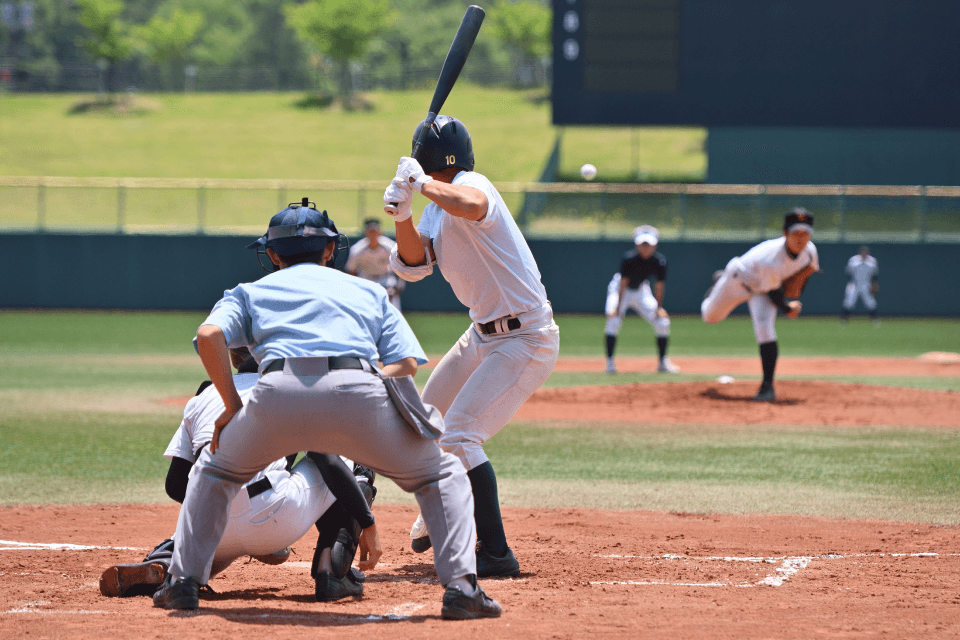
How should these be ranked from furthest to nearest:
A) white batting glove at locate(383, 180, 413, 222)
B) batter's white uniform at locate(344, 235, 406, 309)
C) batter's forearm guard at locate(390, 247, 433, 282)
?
batter's white uniform at locate(344, 235, 406, 309)
batter's forearm guard at locate(390, 247, 433, 282)
white batting glove at locate(383, 180, 413, 222)

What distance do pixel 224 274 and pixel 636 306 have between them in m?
14.0

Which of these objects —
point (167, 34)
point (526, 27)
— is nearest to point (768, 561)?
point (526, 27)

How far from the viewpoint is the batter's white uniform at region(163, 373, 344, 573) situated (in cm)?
429

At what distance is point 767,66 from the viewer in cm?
2383

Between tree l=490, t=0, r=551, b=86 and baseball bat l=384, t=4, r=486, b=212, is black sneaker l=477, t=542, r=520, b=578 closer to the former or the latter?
baseball bat l=384, t=4, r=486, b=212

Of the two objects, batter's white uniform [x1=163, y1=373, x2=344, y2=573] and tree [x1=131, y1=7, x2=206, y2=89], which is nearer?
batter's white uniform [x1=163, y1=373, x2=344, y2=573]

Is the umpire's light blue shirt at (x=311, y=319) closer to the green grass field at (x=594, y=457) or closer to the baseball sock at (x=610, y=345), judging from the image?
the green grass field at (x=594, y=457)

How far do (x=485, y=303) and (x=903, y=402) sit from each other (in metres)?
8.03

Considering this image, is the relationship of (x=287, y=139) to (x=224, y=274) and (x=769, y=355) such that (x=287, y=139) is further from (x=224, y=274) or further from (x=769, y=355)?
(x=769, y=355)

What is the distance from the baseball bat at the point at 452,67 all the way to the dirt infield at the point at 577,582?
1.75m

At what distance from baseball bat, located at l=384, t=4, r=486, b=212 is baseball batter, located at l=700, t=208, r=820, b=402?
6.18m

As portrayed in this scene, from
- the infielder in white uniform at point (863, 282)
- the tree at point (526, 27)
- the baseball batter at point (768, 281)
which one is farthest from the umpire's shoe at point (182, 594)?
the tree at point (526, 27)

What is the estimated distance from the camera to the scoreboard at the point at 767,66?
23.7 metres

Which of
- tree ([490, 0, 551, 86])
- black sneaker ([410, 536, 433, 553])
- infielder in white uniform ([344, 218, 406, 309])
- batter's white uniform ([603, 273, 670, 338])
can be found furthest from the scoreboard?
tree ([490, 0, 551, 86])
